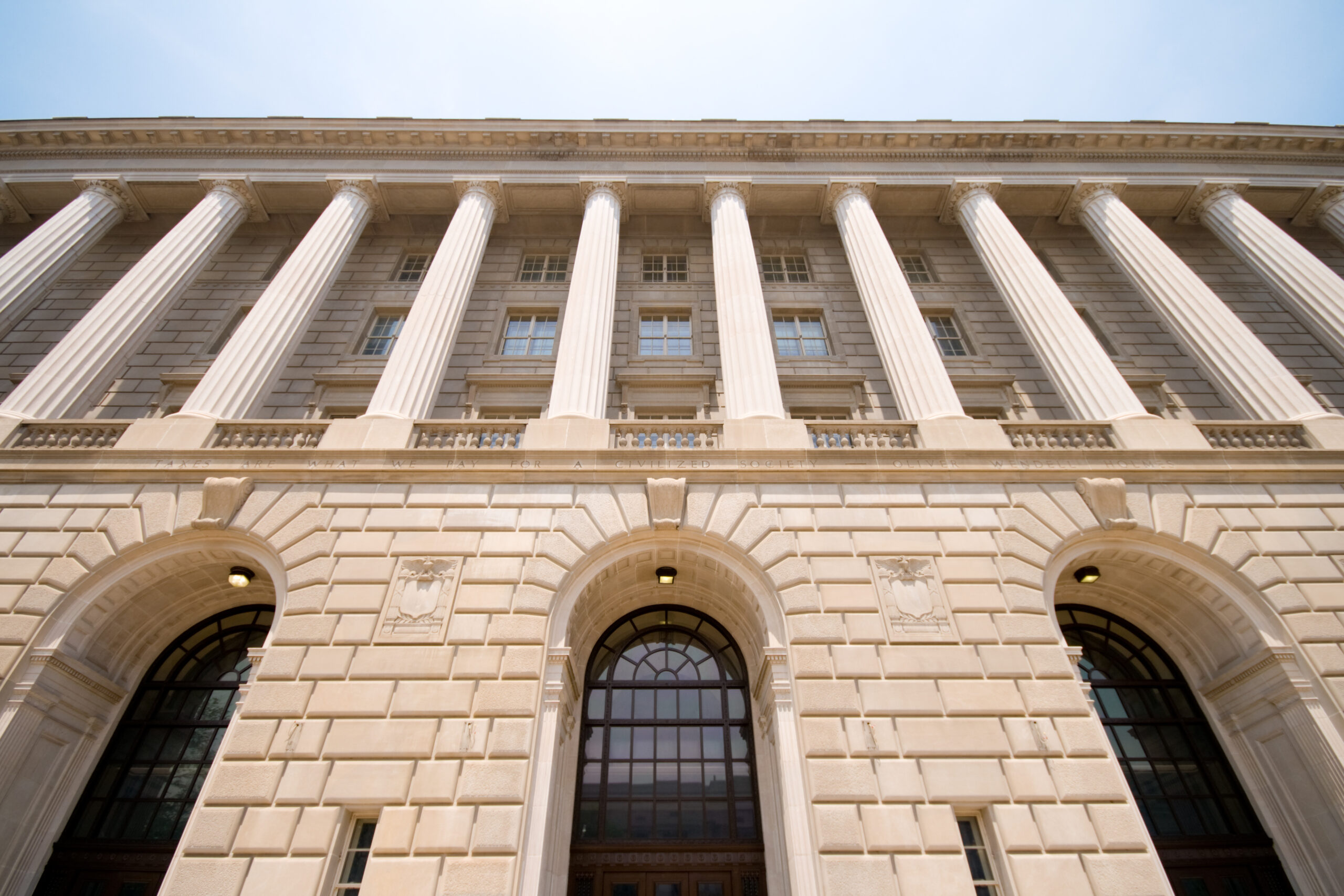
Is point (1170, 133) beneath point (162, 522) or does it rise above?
above

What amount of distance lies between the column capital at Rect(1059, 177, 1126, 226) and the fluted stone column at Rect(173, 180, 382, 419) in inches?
878

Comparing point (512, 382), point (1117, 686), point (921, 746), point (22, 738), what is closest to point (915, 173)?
point (512, 382)

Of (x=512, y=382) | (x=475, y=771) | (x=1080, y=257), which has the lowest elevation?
(x=475, y=771)

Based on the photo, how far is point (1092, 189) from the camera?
20141mm

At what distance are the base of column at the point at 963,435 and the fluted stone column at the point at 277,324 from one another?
557 inches

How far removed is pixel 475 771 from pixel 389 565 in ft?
12.5

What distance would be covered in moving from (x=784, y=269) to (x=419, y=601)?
1543cm

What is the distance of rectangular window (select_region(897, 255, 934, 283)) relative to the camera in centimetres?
2058

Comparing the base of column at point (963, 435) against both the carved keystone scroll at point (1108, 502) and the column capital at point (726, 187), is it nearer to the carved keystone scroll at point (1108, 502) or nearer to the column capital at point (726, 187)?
the carved keystone scroll at point (1108, 502)

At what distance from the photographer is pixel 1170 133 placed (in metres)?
20.2

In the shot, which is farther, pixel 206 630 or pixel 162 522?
pixel 206 630

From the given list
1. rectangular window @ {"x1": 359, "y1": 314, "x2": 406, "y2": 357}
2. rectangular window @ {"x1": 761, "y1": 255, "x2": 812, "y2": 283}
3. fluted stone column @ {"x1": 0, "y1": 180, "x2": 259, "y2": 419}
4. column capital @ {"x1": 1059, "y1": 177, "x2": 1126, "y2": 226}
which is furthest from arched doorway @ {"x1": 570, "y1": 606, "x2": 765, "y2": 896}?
column capital @ {"x1": 1059, "y1": 177, "x2": 1126, "y2": 226}

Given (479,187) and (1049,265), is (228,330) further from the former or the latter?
(1049,265)

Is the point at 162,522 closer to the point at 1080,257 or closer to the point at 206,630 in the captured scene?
the point at 206,630
